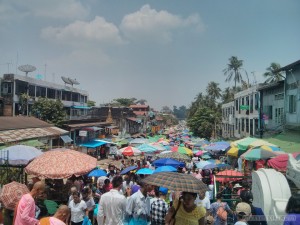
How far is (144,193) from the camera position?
6.52 m

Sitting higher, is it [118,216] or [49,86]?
[49,86]

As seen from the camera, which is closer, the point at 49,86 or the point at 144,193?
the point at 144,193

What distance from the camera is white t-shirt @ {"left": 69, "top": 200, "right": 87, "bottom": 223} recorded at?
7.11 metres

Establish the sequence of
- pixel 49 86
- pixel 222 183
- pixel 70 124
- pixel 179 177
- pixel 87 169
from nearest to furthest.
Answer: pixel 179 177 → pixel 87 169 → pixel 222 183 → pixel 70 124 → pixel 49 86

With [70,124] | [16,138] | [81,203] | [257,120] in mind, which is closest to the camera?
[81,203]

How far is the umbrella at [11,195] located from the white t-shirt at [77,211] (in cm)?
146

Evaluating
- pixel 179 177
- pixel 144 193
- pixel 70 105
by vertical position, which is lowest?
pixel 144 193

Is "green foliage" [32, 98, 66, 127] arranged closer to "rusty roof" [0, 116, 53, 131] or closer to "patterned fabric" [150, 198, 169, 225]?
"rusty roof" [0, 116, 53, 131]

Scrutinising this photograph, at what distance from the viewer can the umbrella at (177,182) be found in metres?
5.26

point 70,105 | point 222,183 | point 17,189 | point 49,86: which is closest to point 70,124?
point 49,86

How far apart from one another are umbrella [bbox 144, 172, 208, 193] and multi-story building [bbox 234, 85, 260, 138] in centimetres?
2587

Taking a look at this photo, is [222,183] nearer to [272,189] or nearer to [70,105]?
[272,189]

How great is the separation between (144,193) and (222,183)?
5.38 meters

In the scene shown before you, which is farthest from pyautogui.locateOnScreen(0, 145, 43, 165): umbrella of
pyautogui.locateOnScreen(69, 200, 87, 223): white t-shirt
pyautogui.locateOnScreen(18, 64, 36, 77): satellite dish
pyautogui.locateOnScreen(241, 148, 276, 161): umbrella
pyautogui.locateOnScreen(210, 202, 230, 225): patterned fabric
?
pyautogui.locateOnScreen(18, 64, 36, 77): satellite dish
